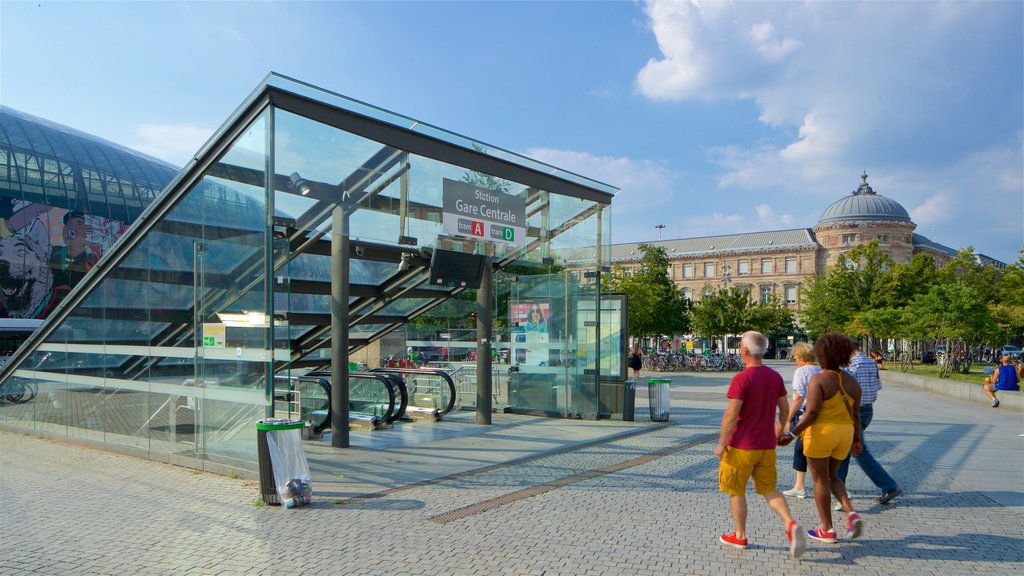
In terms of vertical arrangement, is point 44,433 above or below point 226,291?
below

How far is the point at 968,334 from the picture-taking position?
24.9m

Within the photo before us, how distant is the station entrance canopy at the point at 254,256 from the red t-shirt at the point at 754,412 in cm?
512

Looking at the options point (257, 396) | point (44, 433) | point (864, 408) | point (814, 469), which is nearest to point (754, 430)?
point (814, 469)

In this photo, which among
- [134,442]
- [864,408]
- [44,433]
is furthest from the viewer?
[44,433]

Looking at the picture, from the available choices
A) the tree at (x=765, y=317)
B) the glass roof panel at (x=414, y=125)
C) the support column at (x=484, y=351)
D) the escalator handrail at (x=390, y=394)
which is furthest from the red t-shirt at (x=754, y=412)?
the tree at (x=765, y=317)

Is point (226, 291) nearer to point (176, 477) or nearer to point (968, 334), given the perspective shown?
point (176, 477)

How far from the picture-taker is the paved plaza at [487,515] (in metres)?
5.09

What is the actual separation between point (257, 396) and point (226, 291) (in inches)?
56.0

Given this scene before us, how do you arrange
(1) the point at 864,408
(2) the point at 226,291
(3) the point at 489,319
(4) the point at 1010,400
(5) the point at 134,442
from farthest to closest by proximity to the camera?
(4) the point at 1010,400
(3) the point at 489,319
(5) the point at 134,442
(2) the point at 226,291
(1) the point at 864,408

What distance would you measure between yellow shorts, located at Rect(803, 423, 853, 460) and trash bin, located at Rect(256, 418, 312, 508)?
463cm

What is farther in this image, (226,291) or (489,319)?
(489,319)

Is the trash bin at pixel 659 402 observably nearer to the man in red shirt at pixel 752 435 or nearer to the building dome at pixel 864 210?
the man in red shirt at pixel 752 435

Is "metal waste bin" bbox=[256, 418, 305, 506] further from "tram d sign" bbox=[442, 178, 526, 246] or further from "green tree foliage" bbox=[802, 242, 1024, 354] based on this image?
"green tree foliage" bbox=[802, 242, 1024, 354]

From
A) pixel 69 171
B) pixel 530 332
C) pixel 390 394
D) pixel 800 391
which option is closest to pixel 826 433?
pixel 800 391
